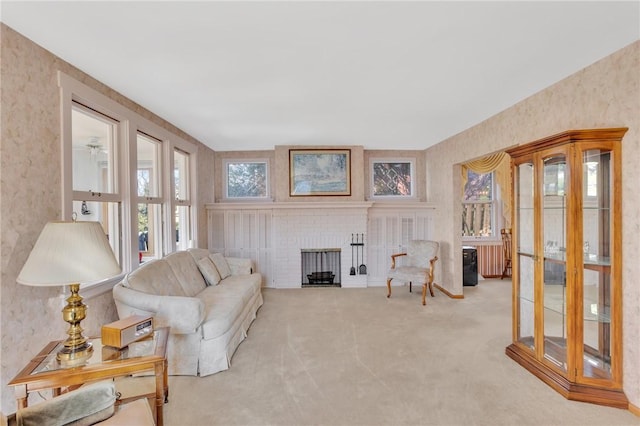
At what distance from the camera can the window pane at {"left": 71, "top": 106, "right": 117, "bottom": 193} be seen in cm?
252

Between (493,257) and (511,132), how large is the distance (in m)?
3.60

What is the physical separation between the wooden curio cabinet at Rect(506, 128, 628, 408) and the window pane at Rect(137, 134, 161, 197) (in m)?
4.06

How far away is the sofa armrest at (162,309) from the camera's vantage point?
259cm

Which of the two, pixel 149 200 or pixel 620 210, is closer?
pixel 620 210

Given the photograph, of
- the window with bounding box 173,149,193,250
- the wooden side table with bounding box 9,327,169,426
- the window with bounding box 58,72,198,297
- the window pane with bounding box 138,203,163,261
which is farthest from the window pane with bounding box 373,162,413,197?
the wooden side table with bounding box 9,327,169,426

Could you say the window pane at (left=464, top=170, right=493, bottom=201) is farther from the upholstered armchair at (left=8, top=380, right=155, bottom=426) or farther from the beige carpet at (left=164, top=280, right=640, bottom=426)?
the upholstered armchair at (left=8, top=380, right=155, bottom=426)

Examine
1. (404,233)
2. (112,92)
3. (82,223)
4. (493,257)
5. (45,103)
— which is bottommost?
(493,257)

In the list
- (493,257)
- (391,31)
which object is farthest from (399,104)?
→ (493,257)

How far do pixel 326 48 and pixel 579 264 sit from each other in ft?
8.14

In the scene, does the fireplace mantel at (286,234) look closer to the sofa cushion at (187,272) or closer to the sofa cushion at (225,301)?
the sofa cushion at (225,301)

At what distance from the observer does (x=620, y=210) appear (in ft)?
7.32

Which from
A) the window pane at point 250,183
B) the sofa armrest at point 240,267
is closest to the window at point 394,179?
the window pane at point 250,183

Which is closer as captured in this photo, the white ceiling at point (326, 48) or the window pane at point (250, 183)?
the white ceiling at point (326, 48)

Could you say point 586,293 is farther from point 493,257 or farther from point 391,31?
point 493,257
